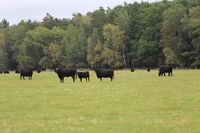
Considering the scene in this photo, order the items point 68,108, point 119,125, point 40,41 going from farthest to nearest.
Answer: point 40,41, point 68,108, point 119,125

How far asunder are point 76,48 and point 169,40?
116ft

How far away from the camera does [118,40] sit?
132m

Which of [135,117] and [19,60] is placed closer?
[135,117]

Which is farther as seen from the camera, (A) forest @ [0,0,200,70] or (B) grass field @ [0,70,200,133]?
(A) forest @ [0,0,200,70]

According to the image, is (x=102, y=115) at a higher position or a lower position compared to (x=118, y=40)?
lower

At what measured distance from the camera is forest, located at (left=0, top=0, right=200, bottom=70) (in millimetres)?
112875

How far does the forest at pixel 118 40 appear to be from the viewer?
112875mm

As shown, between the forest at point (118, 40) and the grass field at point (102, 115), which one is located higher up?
the forest at point (118, 40)

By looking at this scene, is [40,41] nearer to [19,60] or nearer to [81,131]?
[19,60]

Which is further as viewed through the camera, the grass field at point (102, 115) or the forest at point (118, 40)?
the forest at point (118, 40)

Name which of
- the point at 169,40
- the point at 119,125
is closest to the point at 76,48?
the point at 169,40

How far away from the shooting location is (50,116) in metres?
18.6

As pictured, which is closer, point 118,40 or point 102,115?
point 102,115

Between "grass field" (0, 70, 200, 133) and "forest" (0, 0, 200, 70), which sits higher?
"forest" (0, 0, 200, 70)
